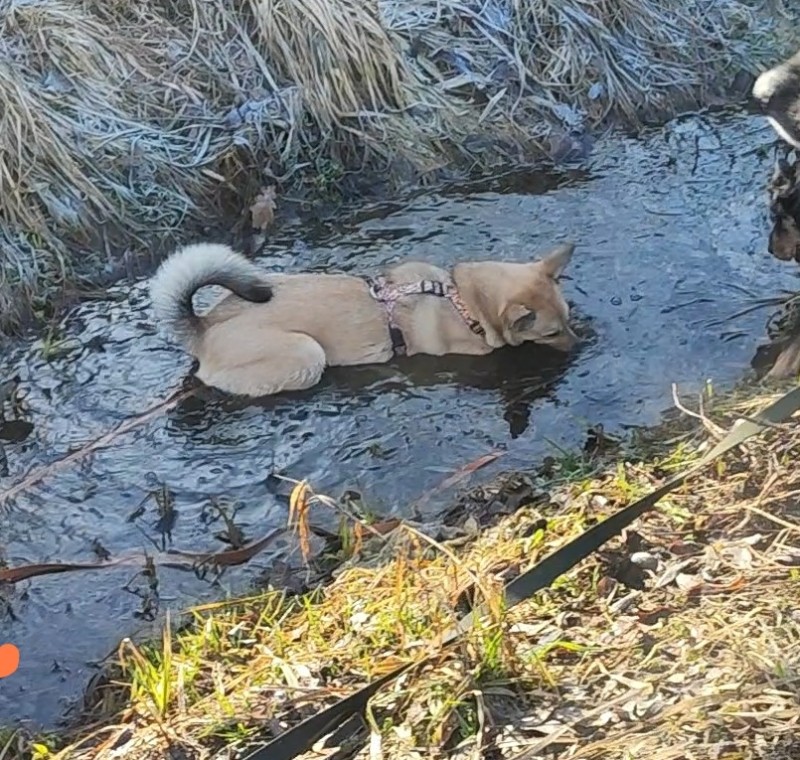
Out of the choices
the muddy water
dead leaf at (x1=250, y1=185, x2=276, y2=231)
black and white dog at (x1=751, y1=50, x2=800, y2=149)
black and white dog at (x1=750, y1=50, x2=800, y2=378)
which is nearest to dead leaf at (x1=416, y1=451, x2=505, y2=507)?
the muddy water

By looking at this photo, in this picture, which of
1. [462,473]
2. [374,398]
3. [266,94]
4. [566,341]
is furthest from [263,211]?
[462,473]

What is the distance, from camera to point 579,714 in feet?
7.22

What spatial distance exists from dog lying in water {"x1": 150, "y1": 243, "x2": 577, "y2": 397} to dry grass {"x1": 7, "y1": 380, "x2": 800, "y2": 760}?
1.22 metres

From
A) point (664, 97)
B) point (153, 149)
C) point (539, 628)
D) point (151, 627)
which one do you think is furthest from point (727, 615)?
point (664, 97)

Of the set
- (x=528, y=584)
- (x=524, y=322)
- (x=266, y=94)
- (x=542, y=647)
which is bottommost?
(x=524, y=322)

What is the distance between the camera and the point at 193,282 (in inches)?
162

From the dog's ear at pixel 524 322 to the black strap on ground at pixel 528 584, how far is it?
179 centimetres

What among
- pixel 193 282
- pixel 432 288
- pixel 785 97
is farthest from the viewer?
pixel 432 288

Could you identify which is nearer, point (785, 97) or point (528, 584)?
point (528, 584)

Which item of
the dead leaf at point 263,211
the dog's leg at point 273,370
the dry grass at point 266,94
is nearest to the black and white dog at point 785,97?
the dog's leg at point 273,370

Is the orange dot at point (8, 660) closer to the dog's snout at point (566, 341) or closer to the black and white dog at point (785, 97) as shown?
the dog's snout at point (566, 341)

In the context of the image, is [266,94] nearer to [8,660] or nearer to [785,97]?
[785,97]

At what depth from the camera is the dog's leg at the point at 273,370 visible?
166 inches

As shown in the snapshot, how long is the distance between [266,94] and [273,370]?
213cm
